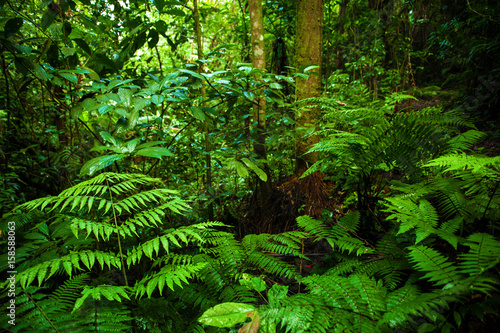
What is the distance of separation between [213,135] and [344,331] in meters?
2.00

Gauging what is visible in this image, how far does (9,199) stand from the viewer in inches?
89.4

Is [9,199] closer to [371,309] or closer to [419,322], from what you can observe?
[371,309]

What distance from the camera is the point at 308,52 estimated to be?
305 cm

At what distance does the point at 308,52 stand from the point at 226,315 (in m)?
3.06

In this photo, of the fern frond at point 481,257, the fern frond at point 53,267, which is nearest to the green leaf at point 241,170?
the fern frond at point 53,267

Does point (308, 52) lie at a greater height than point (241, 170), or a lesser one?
greater

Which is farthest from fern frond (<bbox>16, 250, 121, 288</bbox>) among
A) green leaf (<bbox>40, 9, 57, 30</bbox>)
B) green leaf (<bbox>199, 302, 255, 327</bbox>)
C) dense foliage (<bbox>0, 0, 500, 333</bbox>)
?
green leaf (<bbox>40, 9, 57, 30</bbox>)

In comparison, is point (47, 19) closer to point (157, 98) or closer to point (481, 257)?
Result: point (157, 98)

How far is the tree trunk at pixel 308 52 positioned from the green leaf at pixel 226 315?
2.19 metres

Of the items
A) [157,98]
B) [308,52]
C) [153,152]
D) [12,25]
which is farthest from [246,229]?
[12,25]

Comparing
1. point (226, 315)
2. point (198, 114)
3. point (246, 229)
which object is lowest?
point (246, 229)

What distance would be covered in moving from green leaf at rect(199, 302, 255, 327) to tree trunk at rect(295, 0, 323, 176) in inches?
86.2

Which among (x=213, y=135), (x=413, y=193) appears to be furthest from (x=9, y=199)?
(x=413, y=193)

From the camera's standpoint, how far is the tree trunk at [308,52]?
2.99 metres
